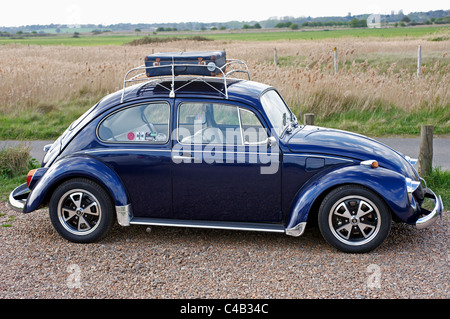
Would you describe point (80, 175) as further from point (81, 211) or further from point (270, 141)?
point (270, 141)

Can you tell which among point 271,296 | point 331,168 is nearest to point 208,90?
point 331,168

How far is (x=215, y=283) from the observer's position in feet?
15.6

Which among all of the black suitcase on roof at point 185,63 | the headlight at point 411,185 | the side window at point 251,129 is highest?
the black suitcase on roof at point 185,63

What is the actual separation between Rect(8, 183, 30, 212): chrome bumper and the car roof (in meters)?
1.39

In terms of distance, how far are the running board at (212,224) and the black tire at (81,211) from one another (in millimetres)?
328

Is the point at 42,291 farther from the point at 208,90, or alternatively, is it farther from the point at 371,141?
the point at 371,141

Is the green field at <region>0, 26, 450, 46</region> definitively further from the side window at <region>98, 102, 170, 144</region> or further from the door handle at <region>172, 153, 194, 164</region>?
the door handle at <region>172, 153, 194, 164</region>

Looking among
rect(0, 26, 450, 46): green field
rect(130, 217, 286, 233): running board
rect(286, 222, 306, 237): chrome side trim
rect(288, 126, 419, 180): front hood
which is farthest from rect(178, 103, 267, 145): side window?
rect(0, 26, 450, 46): green field

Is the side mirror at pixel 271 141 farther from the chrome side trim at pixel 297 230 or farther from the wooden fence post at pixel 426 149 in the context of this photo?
the wooden fence post at pixel 426 149

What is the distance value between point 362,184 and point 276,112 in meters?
1.37

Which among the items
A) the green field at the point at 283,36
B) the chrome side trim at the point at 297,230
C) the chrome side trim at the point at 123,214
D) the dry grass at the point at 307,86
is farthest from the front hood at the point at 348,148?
the green field at the point at 283,36

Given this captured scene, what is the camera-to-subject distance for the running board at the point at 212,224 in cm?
541

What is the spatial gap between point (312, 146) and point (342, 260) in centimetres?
120

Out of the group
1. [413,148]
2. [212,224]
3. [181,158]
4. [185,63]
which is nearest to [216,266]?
[212,224]
